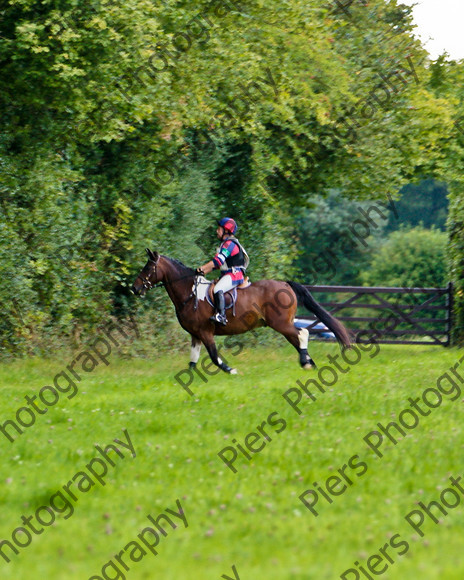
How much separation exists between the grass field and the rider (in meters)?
1.58

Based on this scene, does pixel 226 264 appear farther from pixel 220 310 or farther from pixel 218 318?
pixel 218 318

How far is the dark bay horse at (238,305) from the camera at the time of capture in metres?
16.6

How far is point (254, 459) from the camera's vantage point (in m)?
10.2

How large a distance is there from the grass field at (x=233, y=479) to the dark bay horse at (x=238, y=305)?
4.19ft

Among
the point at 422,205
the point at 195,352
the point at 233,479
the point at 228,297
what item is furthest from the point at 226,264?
the point at 422,205

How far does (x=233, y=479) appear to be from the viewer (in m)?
9.43

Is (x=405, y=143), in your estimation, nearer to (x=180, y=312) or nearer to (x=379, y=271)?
(x=180, y=312)

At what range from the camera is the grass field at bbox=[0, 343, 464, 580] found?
706 centimetres

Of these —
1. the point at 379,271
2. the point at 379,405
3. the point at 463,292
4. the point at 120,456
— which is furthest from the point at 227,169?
the point at 379,271

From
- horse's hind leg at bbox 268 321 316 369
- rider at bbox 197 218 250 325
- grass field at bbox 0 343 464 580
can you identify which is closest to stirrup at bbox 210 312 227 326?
rider at bbox 197 218 250 325

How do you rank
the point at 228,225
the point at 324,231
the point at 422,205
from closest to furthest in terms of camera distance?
the point at 228,225, the point at 324,231, the point at 422,205

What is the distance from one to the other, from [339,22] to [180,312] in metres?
12.2

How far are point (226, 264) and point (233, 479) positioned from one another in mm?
7600

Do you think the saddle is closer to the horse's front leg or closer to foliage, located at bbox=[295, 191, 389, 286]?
the horse's front leg
